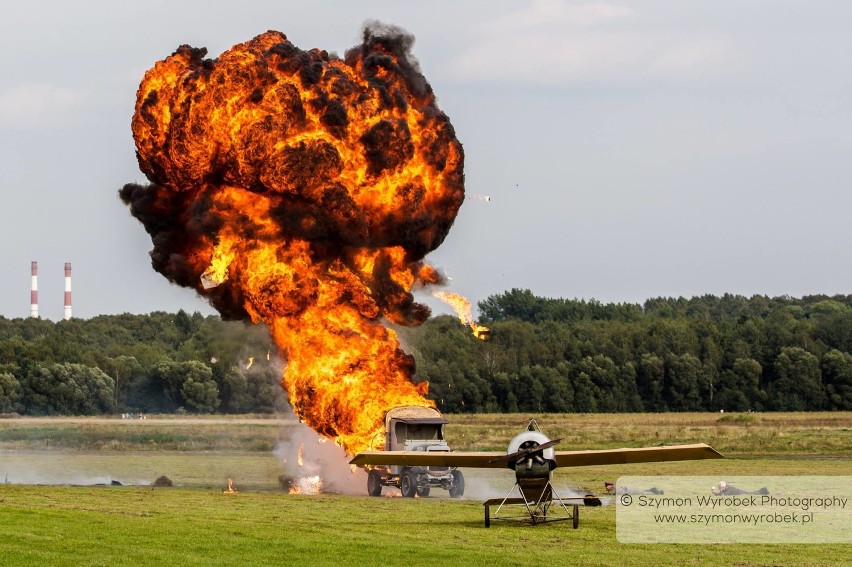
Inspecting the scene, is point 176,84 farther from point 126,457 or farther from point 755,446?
point 755,446

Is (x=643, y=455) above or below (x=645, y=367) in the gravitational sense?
below

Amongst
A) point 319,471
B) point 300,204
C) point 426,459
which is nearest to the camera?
point 426,459

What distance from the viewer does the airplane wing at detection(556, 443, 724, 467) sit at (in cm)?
3675

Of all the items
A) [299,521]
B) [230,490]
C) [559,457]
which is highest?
[559,457]

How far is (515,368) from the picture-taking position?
404 ft

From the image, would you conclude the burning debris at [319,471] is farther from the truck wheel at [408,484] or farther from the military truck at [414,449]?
the truck wheel at [408,484]

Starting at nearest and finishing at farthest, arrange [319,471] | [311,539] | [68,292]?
1. [311,539]
2. [319,471]
3. [68,292]

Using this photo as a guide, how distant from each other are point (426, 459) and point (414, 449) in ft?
28.6

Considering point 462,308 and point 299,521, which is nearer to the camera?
point 299,521

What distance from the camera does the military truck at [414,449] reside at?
1875 inches

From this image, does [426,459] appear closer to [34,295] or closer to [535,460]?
[535,460]

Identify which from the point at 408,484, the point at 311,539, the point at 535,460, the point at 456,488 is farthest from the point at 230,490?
the point at 311,539

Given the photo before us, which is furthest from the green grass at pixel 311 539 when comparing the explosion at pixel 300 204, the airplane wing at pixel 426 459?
the explosion at pixel 300 204

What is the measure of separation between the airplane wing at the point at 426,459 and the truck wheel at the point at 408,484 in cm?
837
